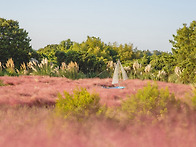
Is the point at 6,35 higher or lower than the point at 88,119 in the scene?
higher

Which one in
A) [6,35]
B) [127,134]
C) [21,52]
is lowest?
[127,134]

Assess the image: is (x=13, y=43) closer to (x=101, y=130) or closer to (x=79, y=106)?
(x=79, y=106)

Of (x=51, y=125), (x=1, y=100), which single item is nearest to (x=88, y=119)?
(x=51, y=125)

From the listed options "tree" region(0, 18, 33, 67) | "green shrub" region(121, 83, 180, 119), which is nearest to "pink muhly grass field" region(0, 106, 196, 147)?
"green shrub" region(121, 83, 180, 119)

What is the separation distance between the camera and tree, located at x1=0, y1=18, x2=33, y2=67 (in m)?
21.1

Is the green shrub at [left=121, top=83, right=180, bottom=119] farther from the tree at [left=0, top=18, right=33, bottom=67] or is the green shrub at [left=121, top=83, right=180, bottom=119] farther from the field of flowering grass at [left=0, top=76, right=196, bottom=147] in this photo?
the tree at [left=0, top=18, right=33, bottom=67]

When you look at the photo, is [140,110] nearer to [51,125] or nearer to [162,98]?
[162,98]

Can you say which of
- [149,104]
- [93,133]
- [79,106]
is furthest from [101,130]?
[149,104]

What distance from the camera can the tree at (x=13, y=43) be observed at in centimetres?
2112

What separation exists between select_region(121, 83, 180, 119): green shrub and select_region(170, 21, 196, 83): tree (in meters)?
9.17

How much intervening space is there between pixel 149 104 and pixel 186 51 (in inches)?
452

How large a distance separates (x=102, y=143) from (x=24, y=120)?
2198mm

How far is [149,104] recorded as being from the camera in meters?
5.86

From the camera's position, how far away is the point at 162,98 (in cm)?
598
